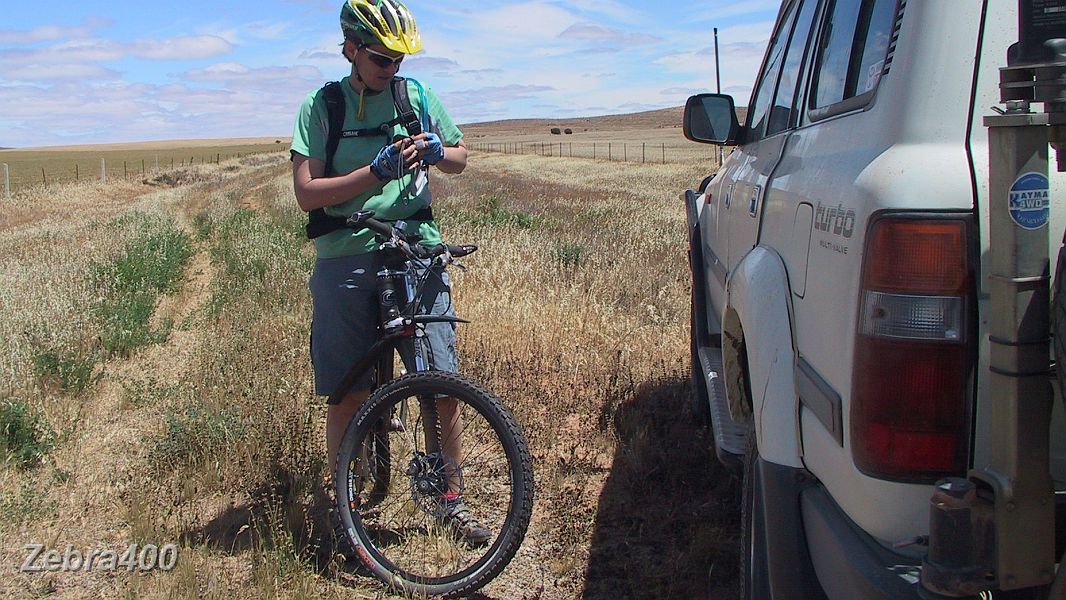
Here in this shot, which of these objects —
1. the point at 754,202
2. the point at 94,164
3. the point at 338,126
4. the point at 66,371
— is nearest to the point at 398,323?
the point at 338,126

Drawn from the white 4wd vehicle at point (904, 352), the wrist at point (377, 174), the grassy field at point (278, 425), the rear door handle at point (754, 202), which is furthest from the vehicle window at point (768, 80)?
the grassy field at point (278, 425)

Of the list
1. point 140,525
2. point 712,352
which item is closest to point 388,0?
point 712,352

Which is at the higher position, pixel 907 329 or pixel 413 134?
pixel 413 134

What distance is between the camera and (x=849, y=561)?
1642 millimetres

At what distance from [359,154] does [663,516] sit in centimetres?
196

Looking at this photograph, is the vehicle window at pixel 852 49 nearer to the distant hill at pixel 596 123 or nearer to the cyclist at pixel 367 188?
the cyclist at pixel 367 188

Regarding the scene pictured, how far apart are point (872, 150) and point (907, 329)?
0.39 m

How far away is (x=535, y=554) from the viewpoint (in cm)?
347

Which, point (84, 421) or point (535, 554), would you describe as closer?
point (535, 554)

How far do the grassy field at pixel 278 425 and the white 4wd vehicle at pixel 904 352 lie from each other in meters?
1.39

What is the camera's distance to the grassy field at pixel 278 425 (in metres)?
3.30

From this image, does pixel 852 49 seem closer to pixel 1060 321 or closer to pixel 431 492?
pixel 1060 321

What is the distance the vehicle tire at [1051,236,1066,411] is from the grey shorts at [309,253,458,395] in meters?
2.24

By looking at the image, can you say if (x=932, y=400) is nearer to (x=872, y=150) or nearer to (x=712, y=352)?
(x=872, y=150)
